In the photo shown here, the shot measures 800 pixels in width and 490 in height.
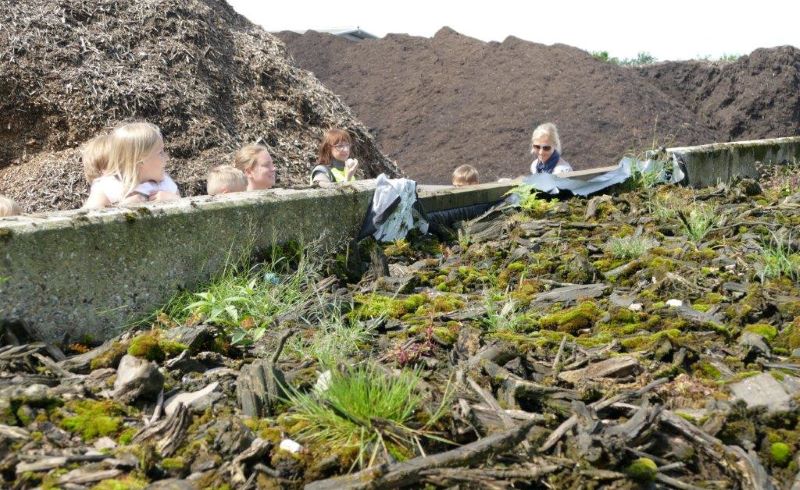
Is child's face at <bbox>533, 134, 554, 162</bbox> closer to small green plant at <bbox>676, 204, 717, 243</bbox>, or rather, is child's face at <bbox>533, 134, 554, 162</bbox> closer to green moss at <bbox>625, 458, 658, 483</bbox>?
small green plant at <bbox>676, 204, 717, 243</bbox>

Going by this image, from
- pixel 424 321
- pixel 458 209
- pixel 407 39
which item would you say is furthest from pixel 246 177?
pixel 407 39

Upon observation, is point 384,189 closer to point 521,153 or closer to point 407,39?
point 521,153

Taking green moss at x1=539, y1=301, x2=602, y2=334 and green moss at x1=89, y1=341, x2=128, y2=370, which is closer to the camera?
green moss at x1=89, y1=341, x2=128, y2=370

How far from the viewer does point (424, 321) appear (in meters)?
3.46

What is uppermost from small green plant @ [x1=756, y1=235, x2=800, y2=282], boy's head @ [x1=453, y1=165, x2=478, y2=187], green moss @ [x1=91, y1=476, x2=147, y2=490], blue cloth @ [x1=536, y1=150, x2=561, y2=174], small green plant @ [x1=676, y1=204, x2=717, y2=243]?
blue cloth @ [x1=536, y1=150, x2=561, y2=174]

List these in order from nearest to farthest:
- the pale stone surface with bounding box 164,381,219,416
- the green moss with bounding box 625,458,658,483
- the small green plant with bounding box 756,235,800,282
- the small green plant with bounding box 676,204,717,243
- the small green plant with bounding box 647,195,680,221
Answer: the green moss with bounding box 625,458,658,483, the pale stone surface with bounding box 164,381,219,416, the small green plant with bounding box 756,235,800,282, the small green plant with bounding box 676,204,717,243, the small green plant with bounding box 647,195,680,221

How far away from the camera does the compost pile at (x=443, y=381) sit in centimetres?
214

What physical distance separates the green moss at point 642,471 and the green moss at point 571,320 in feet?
4.17

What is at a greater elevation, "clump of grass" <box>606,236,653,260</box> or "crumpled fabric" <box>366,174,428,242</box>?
"crumpled fabric" <box>366,174,428,242</box>

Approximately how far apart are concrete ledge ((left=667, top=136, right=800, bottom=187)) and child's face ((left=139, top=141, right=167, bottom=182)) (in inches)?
192

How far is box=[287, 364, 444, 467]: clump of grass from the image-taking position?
7.20ft

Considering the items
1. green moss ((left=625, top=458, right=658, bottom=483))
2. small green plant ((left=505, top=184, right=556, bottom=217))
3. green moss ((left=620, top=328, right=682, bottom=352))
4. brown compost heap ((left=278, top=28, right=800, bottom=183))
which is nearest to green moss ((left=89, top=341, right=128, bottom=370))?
green moss ((left=625, top=458, right=658, bottom=483))

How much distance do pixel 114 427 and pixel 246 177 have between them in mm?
3492

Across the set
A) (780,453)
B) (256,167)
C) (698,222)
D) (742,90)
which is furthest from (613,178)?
(742,90)
